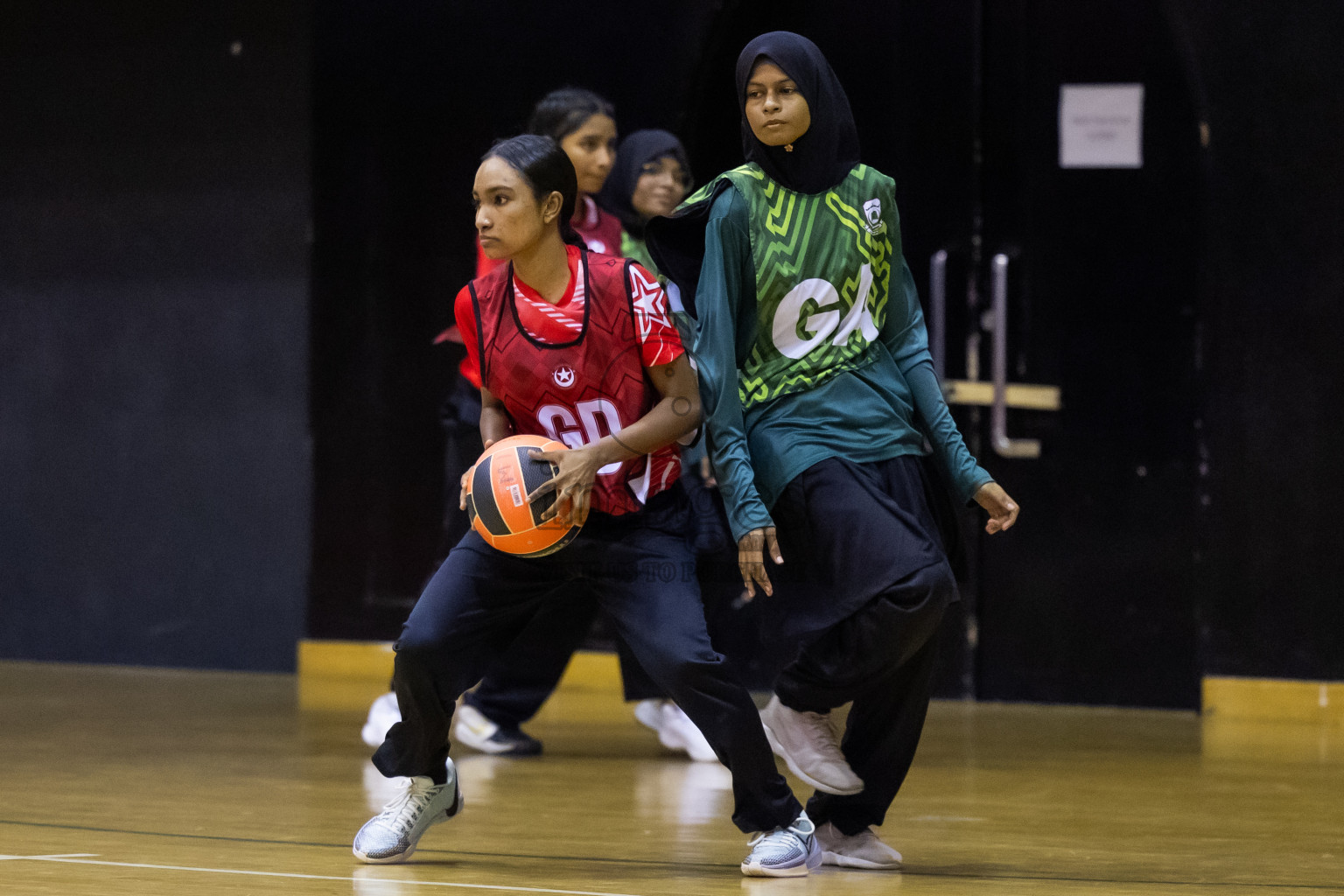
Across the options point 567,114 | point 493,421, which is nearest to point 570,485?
point 493,421

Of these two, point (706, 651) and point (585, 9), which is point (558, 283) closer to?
point (706, 651)

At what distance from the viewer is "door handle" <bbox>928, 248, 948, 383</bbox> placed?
6.67m

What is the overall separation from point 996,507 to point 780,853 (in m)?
0.82

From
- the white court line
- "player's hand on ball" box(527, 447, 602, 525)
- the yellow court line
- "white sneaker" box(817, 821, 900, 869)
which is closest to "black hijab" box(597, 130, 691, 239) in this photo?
"player's hand on ball" box(527, 447, 602, 525)

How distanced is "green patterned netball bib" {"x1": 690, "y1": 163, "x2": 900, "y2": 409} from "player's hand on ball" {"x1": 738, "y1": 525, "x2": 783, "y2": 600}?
0.34 meters

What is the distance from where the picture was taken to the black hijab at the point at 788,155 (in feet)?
11.8

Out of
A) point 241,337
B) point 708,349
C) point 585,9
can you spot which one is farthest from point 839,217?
point 241,337

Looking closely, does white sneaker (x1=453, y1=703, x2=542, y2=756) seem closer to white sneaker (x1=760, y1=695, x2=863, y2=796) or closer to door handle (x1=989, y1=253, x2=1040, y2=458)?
white sneaker (x1=760, y1=695, x2=863, y2=796)

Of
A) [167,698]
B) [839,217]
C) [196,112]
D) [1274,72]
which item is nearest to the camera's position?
[839,217]

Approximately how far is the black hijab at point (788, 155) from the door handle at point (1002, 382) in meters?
3.01

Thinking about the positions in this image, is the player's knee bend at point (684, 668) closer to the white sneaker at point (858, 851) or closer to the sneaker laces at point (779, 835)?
the sneaker laces at point (779, 835)

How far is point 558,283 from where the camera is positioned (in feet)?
12.1

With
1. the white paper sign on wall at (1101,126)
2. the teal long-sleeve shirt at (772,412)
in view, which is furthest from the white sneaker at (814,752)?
the white paper sign on wall at (1101,126)

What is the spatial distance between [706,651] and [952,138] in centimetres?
379
